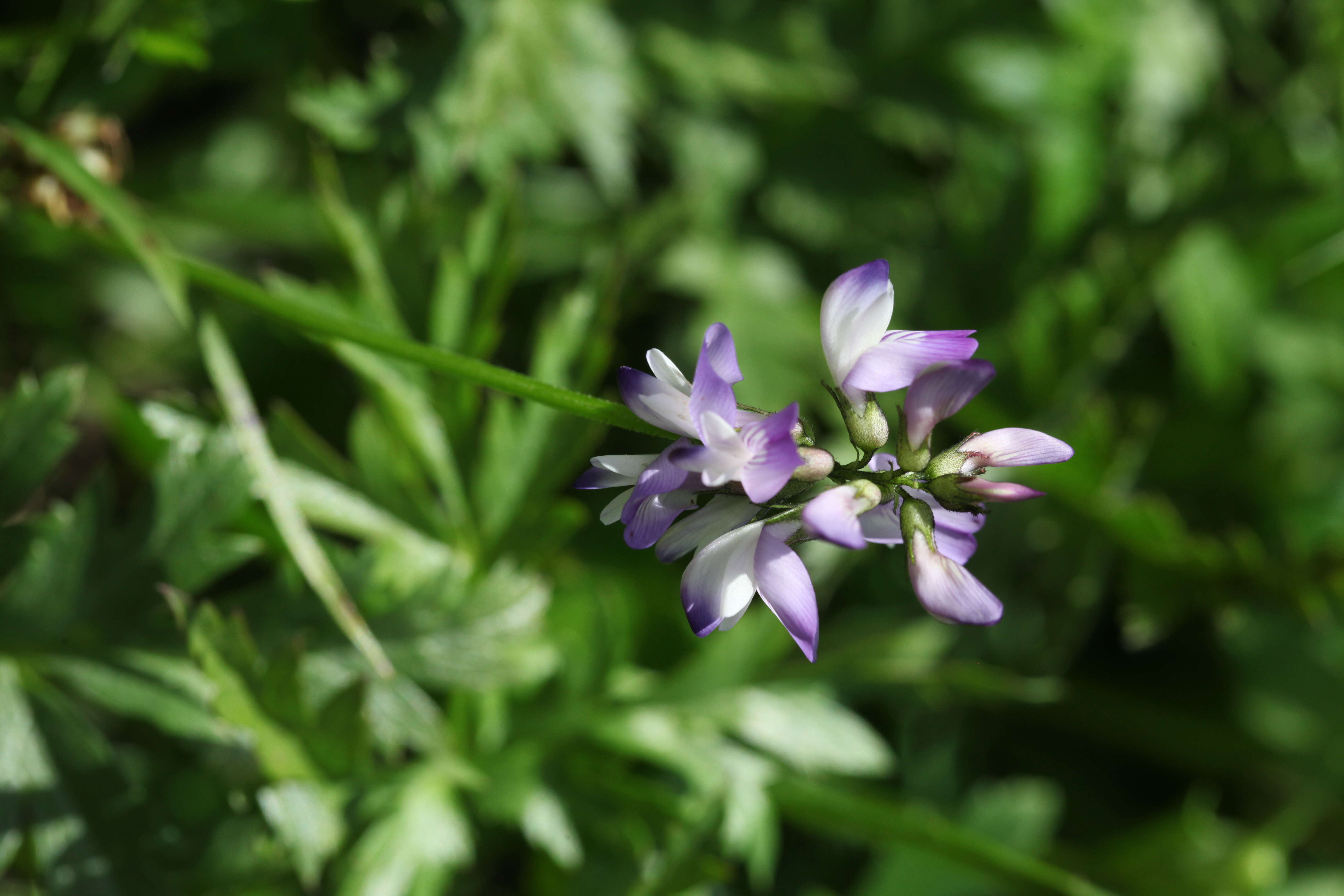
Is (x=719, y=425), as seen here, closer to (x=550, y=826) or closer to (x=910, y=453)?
(x=910, y=453)

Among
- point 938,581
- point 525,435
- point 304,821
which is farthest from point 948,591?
point 304,821

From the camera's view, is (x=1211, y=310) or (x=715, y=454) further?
(x=1211, y=310)

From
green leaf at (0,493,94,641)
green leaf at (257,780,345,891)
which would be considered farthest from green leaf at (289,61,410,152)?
green leaf at (257,780,345,891)

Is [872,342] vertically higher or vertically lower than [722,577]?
higher

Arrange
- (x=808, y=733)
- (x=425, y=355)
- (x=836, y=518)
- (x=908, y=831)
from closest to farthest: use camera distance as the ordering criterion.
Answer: (x=836, y=518) < (x=425, y=355) < (x=908, y=831) < (x=808, y=733)

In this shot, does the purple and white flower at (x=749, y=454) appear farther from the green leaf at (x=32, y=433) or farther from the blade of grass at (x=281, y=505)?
the green leaf at (x=32, y=433)

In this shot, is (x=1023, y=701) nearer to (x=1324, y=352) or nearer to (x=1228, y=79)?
(x=1324, y=352)
